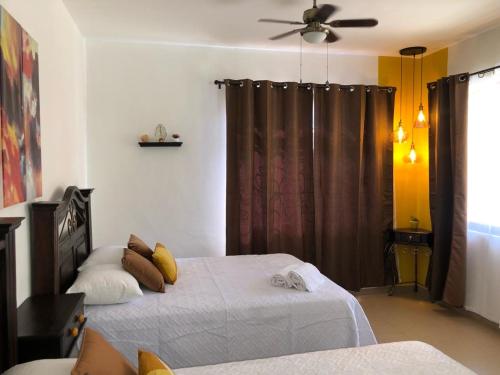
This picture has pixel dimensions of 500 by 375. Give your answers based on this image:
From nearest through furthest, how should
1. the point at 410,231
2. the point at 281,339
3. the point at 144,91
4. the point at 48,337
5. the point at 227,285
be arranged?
the point at 48,337
the point at 281,339
the point at 227,285
the point at 144,91
the point at 410,231

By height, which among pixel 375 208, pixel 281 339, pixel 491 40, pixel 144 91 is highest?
pixel 491 40

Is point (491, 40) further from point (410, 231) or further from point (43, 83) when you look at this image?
point (43, 83)

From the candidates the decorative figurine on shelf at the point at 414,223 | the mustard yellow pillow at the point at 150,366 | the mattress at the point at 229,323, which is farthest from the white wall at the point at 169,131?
the mustard yellow pillow at the point at 150,366

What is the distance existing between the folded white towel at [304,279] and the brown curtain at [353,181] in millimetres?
1594

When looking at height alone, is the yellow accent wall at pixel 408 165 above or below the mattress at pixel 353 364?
above

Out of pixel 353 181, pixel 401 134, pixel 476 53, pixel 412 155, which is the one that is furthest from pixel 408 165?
pixel 476 53

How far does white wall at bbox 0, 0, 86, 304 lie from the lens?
214cm

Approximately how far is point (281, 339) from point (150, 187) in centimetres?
231

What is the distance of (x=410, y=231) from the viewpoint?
4457 millimetres

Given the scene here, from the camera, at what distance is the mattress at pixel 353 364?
68.7 inches

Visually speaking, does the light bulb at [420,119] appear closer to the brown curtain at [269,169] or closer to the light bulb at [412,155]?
the light bulb at [412,155]

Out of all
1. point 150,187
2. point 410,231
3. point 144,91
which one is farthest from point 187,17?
point 410,231

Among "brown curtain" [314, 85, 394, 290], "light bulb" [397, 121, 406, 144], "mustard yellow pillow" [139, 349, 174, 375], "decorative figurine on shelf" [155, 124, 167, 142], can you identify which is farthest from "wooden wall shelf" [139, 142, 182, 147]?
"mustard yellow pillow" [139, 349, 174, 375]

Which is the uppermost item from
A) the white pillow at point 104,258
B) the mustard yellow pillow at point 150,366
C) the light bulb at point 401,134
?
the light bulb at point 401,134
